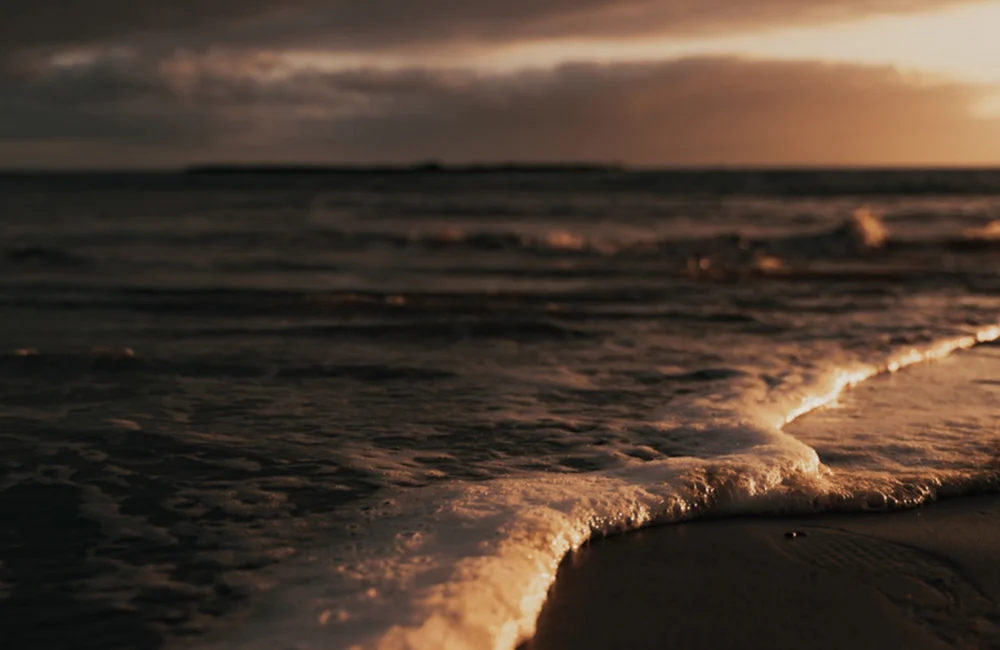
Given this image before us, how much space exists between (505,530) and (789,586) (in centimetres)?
109

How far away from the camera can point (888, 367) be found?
23.0ft

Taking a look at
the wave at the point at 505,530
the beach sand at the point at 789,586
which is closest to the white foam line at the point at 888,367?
the wave at the point at 505,530

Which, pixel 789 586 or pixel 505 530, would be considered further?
pixel 505 530

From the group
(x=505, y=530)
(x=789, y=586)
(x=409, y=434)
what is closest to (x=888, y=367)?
(x=409, y=434)

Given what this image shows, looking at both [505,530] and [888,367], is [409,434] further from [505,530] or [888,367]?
[888,367]

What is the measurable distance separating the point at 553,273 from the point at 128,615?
12.2 meters

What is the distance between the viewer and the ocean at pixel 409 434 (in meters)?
3.05

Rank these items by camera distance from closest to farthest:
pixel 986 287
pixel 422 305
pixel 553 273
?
pixel 422 305 < pixel 986 287 < pixel 553 273

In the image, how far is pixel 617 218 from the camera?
2895cm

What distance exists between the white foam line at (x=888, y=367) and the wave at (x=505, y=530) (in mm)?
629

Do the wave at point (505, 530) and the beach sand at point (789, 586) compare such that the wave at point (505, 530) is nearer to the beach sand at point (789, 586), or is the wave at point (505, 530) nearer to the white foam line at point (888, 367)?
the beach sand at point (789, 586)

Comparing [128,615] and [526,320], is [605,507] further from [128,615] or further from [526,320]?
[526,320]

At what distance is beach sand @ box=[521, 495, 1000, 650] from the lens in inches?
112

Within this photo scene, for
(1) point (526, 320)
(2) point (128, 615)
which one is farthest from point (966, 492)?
(1) point (526, 320)
